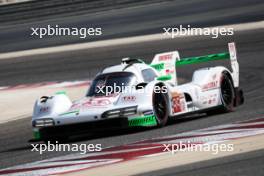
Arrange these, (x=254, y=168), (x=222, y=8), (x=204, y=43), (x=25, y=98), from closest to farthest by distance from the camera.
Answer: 1. (x=254, y=168)
2. (x=25, y=98)
3. (x=204, y=43)
4. (x=222, y=8)

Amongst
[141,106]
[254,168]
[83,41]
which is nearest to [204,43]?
[83,41]

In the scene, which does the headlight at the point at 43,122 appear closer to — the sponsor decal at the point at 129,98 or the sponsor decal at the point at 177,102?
the sponsor decal at the point at 129,98

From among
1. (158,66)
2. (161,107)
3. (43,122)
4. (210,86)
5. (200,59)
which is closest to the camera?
(43,122)

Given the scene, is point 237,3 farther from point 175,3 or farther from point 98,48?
point 98,48

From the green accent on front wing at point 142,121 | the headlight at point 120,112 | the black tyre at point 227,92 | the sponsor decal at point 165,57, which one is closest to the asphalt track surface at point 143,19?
the sponsor decal at point 165,57

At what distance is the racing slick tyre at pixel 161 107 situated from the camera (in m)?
12.9

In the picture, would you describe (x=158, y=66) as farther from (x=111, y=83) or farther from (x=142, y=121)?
(x=142, y=121)

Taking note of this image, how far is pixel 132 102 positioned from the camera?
1273 centimetres

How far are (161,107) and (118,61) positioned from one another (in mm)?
11452

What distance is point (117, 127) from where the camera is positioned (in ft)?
41.2

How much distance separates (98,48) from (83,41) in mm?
2845

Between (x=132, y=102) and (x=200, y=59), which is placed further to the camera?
(x=200, y=59)

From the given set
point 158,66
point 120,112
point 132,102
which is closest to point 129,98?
point 132,102

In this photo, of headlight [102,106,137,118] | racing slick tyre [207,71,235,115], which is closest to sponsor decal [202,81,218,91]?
racing slick tyre [207,71,235,115]
